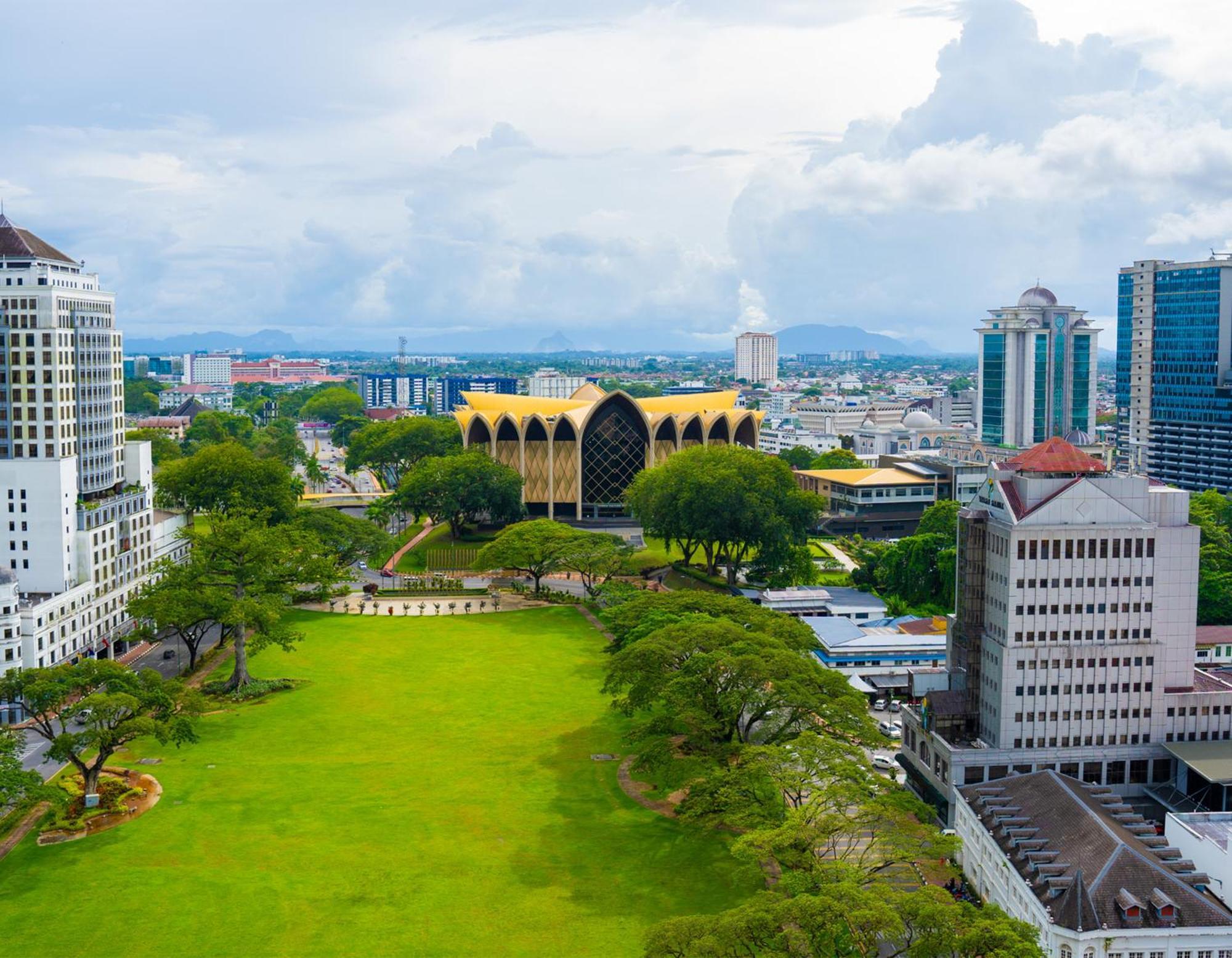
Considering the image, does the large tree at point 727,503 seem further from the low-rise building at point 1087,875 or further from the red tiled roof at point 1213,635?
the low-rise building at point 1087,875

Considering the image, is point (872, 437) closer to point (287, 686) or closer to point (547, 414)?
point (547, 414)

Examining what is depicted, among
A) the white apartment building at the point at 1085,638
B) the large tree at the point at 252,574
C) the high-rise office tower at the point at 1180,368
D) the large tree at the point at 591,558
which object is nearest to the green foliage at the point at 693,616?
the white apartment building at the point at 1085,638

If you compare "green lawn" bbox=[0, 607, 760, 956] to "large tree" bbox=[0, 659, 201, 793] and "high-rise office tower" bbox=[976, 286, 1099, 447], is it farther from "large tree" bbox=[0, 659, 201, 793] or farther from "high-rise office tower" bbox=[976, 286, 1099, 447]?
"high-rise office tower" bbox=[976, 286, 1099, 447]

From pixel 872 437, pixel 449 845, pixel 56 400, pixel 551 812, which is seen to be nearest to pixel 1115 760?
pixel 551 812

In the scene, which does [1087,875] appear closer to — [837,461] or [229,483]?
[229,483]

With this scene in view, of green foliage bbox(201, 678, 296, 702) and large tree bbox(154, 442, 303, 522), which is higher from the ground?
large tree bbox(154, 442, 303, 522)

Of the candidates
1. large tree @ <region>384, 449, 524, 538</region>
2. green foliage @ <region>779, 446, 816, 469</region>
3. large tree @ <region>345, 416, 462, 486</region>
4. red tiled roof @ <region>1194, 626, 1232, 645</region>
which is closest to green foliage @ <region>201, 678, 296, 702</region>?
large tree @ <region>384, 449, 524, 538</region>

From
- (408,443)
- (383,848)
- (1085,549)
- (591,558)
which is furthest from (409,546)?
(1085,549)
